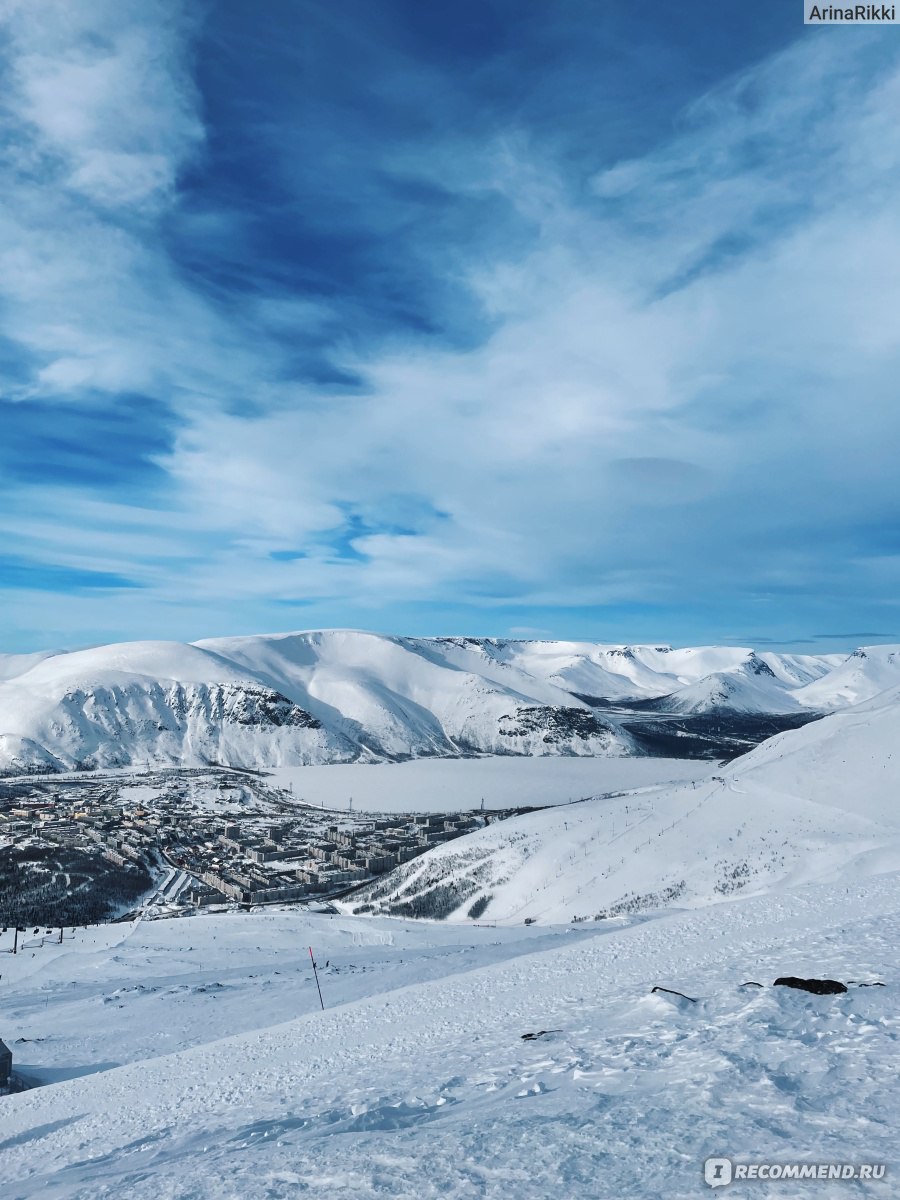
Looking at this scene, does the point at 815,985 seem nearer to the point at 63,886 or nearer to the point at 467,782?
the point at 63,886

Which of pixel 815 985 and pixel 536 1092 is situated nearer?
pixel 536 1092

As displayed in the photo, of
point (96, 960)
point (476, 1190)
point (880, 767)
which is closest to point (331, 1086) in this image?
point (476, 1190)

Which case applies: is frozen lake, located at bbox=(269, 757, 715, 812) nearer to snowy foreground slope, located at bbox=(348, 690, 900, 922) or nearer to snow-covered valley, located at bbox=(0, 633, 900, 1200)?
snowy foreground slope, located at bbox=(348, 690, 900, 922)

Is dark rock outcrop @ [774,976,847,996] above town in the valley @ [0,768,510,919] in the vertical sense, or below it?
above

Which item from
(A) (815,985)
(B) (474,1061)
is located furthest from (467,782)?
(A) (815,985)

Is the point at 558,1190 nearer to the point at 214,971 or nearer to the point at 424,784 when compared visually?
the point at 214,971

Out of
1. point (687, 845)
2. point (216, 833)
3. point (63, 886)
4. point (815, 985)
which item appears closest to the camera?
point (815, 985)

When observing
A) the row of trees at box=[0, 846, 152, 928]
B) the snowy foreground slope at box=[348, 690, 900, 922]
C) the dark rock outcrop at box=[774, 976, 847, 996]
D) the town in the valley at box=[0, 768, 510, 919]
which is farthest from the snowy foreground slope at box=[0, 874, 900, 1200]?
the town in the valley at box=[0, 768, 510, 919]

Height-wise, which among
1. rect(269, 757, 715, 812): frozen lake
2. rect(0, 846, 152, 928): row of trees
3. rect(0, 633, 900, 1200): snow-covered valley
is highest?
rect(0, 633, 900, 1200): snow-covered valley
